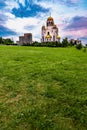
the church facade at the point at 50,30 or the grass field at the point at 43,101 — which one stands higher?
the church facade at the point at 50,30

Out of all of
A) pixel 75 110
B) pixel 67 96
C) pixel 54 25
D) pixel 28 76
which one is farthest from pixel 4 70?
pixel 54 25

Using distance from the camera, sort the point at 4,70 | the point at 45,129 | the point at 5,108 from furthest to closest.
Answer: the point at 4,70, the point at 5,108, the point at 45,129

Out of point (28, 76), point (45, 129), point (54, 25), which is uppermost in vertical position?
point (54, 25)

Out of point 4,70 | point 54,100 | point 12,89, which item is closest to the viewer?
point 54,100

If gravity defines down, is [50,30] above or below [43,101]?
above

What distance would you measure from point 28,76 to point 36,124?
4340 millimetres

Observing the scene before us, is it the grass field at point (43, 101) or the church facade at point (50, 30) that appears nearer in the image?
→ the grass field at point (43, 101)

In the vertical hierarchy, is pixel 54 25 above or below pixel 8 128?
above

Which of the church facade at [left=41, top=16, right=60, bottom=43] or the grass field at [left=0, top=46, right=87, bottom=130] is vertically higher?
the church facade at [left=41, top=16, right=60, bottom=43]

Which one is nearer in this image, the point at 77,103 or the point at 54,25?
the point at 77,103

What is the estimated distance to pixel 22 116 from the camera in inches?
269

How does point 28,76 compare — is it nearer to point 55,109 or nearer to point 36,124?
point 55,109

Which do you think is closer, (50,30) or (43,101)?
(43,101)

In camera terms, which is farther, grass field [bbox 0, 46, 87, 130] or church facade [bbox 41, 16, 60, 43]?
church facade [bbox 41, 16, 60, 43]
